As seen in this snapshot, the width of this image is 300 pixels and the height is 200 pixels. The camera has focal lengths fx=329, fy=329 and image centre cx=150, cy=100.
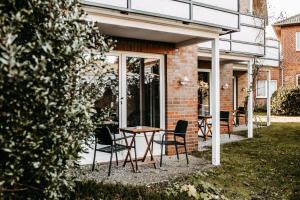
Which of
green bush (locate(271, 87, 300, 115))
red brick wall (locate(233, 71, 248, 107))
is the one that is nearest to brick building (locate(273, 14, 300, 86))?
green bush (locate(271, 87, 300, 115))

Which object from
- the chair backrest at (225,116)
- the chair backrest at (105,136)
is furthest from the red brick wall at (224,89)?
the chair backrest at (105,136)

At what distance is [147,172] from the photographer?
6953 millimetres

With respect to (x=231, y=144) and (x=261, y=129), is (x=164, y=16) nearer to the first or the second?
(x=231, y=144)

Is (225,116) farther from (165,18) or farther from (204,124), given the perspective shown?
(165,18)

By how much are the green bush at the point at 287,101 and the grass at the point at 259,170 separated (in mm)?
11538

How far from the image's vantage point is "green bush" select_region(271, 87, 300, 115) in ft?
72.0

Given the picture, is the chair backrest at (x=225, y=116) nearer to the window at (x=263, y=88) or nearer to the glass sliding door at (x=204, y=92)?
the glass sliding door at (x=204, y=92)

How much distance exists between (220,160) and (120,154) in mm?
2513

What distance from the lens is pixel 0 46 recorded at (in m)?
2.21

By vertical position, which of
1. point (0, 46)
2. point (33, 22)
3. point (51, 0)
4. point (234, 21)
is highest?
point (234, 21)

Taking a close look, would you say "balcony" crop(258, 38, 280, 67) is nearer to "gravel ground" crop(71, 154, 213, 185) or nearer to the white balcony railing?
the white balcony railing

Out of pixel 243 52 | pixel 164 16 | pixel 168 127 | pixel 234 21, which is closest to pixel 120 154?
pixel 168 127

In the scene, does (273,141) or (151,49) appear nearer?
(151,49)

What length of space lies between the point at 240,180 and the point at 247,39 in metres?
7.13
